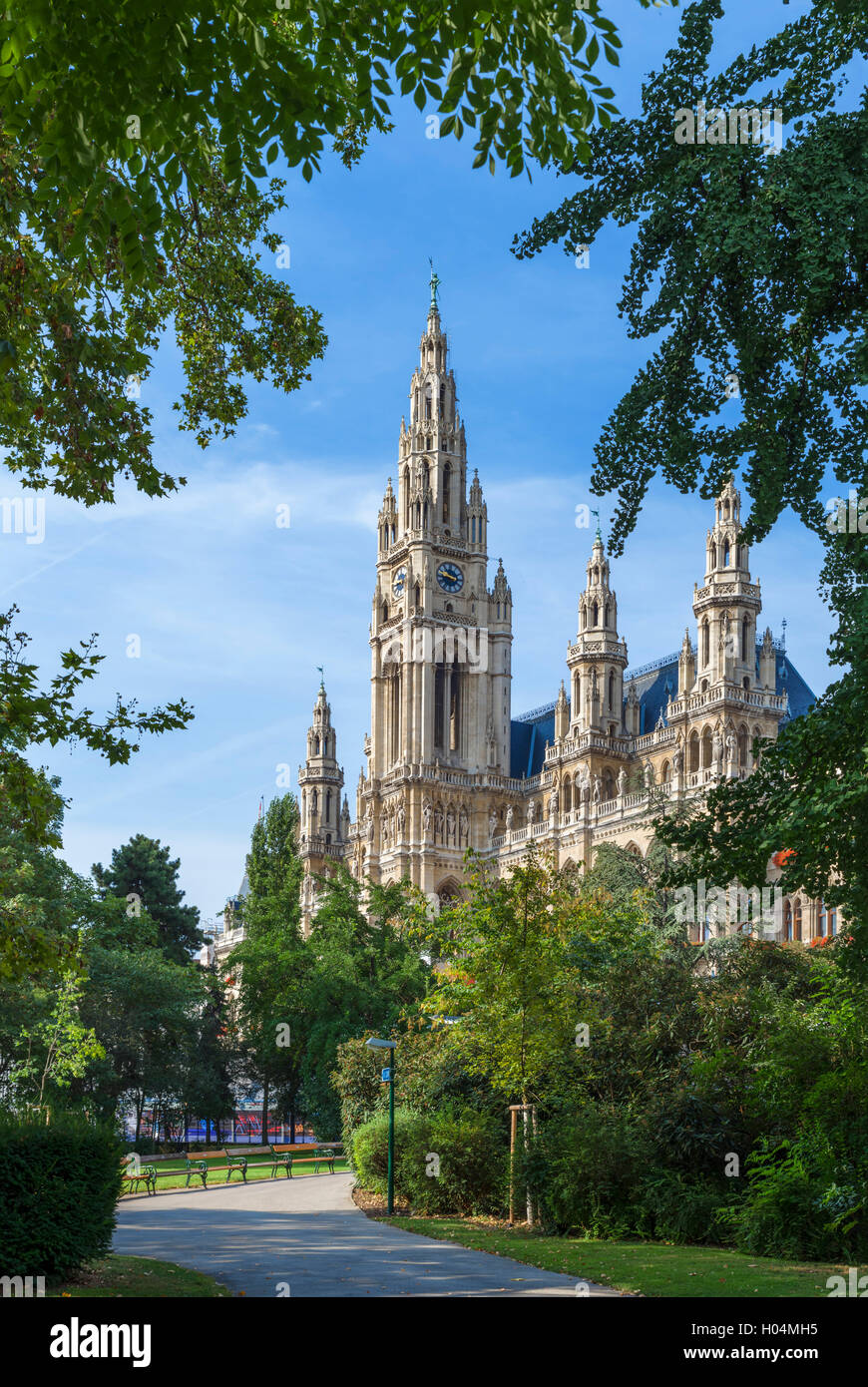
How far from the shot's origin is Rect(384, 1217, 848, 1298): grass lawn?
13.7 metres

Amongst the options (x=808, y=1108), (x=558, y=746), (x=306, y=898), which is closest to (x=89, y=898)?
(x=808, y=1108)

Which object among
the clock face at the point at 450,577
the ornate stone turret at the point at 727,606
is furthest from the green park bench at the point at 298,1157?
the clock face at the point at 450,577

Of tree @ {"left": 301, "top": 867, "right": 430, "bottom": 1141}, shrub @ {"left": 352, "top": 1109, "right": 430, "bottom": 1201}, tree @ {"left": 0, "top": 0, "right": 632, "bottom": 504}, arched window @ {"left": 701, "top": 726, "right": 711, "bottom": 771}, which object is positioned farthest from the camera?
arched window @ {"left": 701, "top": 726, "right": 711, "bottom": 771}

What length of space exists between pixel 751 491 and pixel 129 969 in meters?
36.0

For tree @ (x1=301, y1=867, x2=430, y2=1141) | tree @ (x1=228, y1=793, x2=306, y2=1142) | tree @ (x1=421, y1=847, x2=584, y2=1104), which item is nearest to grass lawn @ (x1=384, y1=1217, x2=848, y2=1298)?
tree @ (x1=421, y1=847, x2=584, y2=1104)

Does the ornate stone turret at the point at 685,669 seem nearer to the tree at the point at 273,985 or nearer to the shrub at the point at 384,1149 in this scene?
the tree at the point at 273,985

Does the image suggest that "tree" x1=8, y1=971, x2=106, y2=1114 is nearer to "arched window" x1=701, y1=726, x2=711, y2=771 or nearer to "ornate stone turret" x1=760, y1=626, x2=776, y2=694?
"arched window" x1=701, y1=726, x2=711, y2=771

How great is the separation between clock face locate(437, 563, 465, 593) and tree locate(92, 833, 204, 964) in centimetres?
3691

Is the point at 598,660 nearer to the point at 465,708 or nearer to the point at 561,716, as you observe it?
the point at 561,716

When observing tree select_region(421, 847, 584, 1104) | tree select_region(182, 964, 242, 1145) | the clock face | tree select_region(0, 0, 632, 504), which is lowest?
tree select_region(182, 964, 242, 1145)

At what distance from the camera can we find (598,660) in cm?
8681

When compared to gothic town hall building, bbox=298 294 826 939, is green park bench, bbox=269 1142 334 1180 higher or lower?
lower

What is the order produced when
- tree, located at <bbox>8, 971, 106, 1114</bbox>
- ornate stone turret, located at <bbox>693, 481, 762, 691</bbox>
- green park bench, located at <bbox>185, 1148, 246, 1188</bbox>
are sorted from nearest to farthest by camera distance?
1. tree, located at <bbox>8, 971, 106, 1114</bbox>
2. green park bench, located at <bbox>185, 1148, 246, 1188</bbox>
3. ornate stone turret, located at <bbox>693, 481, 762, 691</bbox>

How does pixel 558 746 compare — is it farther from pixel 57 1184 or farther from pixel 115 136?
pixel 115 136
